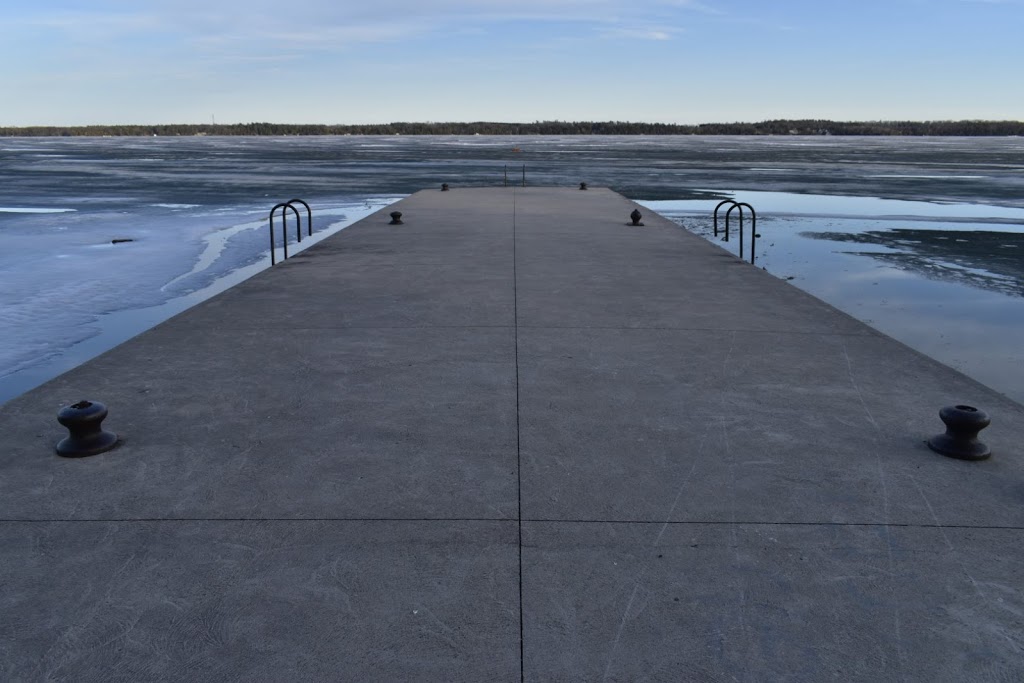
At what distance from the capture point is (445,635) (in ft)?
10.2

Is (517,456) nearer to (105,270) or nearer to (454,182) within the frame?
(105,270)

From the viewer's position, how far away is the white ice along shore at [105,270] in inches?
398

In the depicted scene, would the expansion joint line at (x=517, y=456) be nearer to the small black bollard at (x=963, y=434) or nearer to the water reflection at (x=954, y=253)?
the small black bollard at (x=963, y=434)

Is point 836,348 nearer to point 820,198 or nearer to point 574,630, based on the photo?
point 574,630

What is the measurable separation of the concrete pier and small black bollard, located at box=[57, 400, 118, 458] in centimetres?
7

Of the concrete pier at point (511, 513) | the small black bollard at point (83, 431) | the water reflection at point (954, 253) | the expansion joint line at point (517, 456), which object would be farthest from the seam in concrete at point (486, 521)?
the water reflection at point (954, 253)

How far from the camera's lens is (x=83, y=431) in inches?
186

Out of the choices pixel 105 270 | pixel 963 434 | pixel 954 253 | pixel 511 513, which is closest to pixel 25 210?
pixel 105 270

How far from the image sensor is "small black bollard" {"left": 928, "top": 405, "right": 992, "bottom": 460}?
4598 millimetres

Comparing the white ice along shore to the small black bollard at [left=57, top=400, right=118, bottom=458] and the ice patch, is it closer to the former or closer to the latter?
the ice patch

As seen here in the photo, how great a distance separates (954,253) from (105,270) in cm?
1615

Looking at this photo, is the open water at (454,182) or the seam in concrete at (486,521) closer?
the seam in concrete at (486,521)

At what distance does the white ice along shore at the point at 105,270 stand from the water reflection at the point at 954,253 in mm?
11948

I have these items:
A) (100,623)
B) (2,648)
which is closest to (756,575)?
(100,623)
